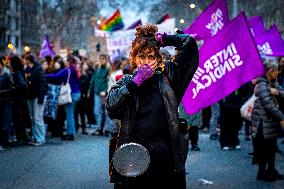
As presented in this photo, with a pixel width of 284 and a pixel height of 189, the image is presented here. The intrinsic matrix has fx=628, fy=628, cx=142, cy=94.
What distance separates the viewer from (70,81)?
556 inches

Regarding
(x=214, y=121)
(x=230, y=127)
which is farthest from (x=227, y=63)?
(x=214, y=121)

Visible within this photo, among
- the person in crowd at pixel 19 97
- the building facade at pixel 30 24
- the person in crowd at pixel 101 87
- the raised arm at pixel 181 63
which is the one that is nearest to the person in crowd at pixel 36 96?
the person in crowd at pixel 19 97

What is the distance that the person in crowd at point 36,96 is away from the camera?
40.1 feet

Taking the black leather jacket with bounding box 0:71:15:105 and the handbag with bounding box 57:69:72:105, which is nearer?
the black leather jacket with bounding box 0:71:15:105

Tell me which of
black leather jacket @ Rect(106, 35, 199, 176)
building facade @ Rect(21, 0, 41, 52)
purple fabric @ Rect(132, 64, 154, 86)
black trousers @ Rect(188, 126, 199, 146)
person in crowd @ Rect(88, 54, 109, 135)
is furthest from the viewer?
building facade @ Rect(21, 0, 41, 52)

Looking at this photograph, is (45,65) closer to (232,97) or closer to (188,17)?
(232,97)

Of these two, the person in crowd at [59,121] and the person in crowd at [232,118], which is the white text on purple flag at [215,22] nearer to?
the person in crowd at [232,118]

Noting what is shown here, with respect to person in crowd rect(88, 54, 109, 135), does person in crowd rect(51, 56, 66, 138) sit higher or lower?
lower

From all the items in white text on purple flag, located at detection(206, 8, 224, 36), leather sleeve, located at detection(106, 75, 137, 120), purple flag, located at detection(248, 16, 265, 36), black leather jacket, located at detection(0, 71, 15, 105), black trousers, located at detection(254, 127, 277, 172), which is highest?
purple flag, located at detection(248, 16, 265, 36)

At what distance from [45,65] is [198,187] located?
742 centimetres

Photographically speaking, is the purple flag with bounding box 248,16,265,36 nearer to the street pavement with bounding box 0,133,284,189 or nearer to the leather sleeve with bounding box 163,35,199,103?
the street pavement with bounding box 0,133,284,189

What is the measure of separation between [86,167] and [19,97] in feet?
11.3

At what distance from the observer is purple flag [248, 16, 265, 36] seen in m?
14.4

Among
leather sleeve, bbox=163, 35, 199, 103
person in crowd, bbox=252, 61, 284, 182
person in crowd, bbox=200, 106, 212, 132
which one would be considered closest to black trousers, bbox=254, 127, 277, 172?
person in crowd, bbox=252, 61, 284, 182
